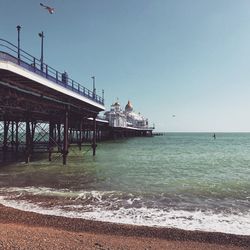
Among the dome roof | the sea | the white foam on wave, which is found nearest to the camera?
the white foam on wave

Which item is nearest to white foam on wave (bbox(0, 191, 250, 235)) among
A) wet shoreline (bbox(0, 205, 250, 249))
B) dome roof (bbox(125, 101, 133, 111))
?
wet shoreline (bbox(0, 205, 250, 249))

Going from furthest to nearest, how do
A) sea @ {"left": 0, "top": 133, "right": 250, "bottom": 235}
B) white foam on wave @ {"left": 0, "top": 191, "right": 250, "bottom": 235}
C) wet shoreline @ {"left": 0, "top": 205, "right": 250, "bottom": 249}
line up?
sea @ {"left": 0, "top": 133, "right": 250, "bottom": 235} → white foam on wave @ {"left": 0, "top": 191, "right": 250, "bottom": 235} → wet shoreline @ {"left": 0, "top": 205, "right": 250, "bottom": 249}

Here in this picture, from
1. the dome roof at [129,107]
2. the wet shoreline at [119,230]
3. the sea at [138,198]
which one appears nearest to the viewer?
the wet shoreline at [119,230]

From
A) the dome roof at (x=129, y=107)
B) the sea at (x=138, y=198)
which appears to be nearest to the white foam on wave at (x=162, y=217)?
the sea at (x=138, y=198)

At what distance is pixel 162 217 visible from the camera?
1174 centimetres

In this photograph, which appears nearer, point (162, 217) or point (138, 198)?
point (162, 217)

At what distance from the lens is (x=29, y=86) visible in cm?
2161

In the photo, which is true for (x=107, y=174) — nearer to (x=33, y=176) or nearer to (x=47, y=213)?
(x=33, y=176)

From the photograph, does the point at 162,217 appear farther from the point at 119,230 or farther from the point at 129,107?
the point at 129,107

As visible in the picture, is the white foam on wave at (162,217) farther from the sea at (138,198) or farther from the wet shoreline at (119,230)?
the wet shoreline at (119,230)

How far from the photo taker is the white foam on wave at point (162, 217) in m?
10.6

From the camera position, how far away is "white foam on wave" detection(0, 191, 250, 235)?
34.8 ft

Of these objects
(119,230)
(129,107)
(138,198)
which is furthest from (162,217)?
(129,107)

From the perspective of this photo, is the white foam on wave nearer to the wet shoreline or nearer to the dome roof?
the wet shoreline
